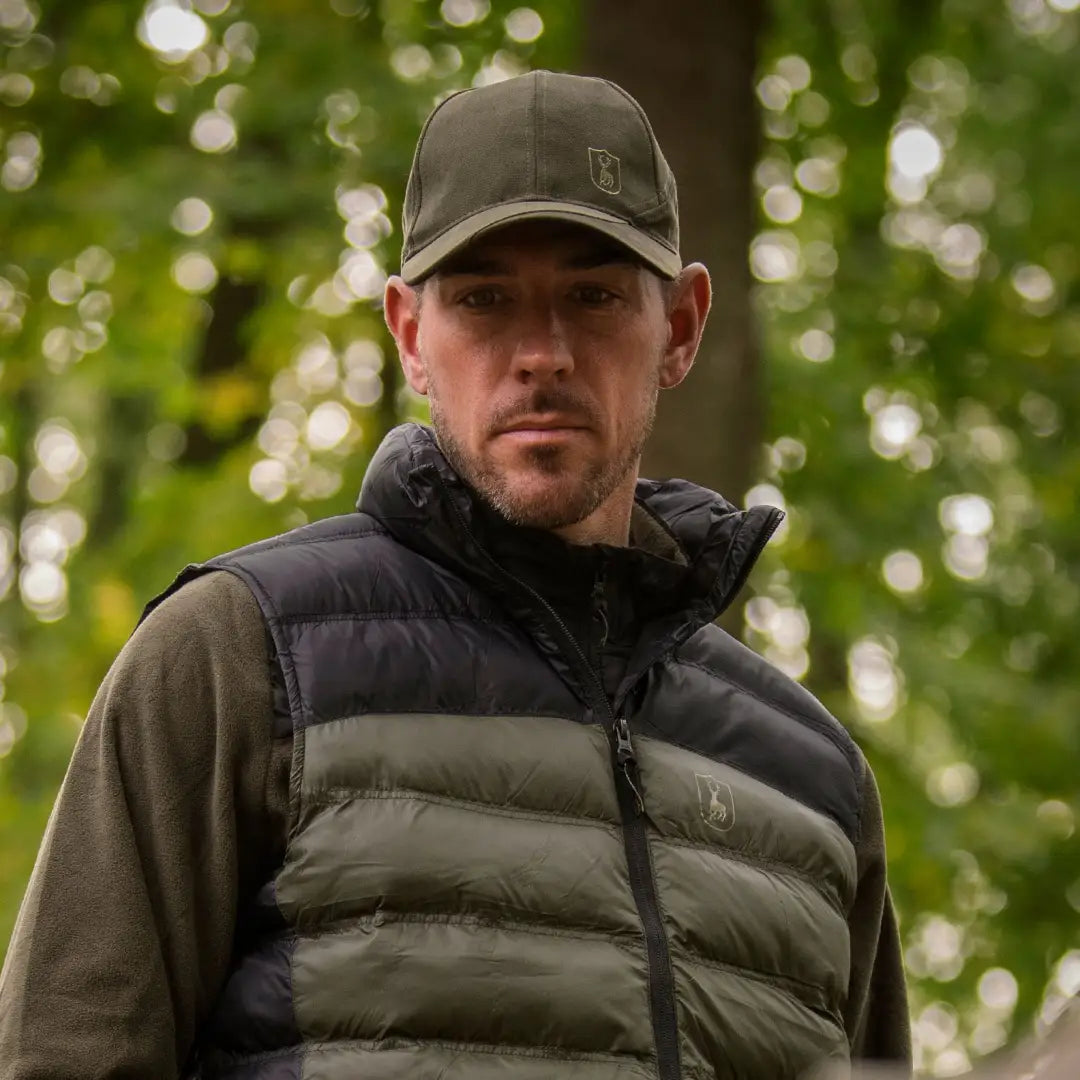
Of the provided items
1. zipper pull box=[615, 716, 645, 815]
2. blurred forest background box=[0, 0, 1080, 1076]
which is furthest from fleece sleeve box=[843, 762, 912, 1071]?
blurred forest background box=[0, 0, 1080, 1076]

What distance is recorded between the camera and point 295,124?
663cm

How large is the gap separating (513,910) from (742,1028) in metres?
0.39

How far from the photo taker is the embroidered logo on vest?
2518 millimetres

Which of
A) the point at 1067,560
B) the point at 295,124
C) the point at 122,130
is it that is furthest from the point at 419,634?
the point at 1067,560

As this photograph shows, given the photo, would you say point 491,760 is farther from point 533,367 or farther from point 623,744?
point 533,367

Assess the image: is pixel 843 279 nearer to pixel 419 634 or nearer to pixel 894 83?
pixel 894 83

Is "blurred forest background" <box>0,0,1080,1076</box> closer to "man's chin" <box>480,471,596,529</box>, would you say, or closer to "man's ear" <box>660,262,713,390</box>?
"man's ear" <box>660,262,713,390</box>

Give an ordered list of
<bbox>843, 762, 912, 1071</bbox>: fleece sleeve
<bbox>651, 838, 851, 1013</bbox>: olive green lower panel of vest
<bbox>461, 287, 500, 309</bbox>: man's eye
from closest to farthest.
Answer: <bbox>651, 838, 851, 1013</bbox>: olive green lower panel of vest, <bbox>461, 287, 500, 309</bbox>: man's eye, <bbox>843, 762, 912, 1071</bbox>: fleece sleeve

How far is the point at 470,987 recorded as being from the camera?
217 centimetres

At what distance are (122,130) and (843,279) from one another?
3142mm

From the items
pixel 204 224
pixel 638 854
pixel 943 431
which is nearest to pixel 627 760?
Result: pixel 638 854

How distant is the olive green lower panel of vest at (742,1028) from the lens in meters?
2.31

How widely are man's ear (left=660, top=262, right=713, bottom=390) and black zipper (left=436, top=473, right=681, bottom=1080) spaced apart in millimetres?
571

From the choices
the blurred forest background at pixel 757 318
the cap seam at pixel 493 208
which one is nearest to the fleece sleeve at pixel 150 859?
the cap seam at pixel 493 208
